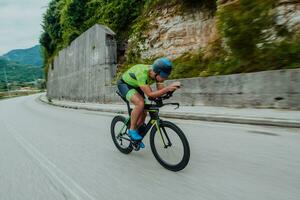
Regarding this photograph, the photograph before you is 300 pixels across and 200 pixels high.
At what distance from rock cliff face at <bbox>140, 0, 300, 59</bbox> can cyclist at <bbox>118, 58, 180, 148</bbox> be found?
1051cm

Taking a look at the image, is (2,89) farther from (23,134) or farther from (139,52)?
(23,134)

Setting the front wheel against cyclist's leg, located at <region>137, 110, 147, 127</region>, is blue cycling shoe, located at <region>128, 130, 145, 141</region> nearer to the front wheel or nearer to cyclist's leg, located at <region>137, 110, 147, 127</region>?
cyclist's leg, located at <region>137, 110, 147, 127</region>

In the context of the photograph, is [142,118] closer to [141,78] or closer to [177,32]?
[141,78]

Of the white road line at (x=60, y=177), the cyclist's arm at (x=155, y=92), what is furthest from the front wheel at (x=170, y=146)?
the white road line at (x=60, y=177)

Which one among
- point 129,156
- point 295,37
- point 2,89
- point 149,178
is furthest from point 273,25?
point 2,89

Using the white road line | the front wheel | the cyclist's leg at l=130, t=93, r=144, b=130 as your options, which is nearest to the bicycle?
the front wheel

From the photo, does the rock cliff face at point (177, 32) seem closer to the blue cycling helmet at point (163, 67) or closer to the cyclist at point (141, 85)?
the cyclist at point (141, 85)

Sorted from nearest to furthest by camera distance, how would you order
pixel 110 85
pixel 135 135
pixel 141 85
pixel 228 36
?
pixel 141 85 < pixel 135 135 < pixel 228 36 < pixel 110 85

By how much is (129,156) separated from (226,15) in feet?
23.7

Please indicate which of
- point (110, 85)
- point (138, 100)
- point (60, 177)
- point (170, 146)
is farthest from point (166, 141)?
point (110, 85)

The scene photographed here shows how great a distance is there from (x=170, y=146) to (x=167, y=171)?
0.37m

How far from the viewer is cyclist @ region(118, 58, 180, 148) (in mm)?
5176

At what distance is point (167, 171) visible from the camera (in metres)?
5.29

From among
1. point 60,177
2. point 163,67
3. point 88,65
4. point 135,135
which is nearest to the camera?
point 163,67
